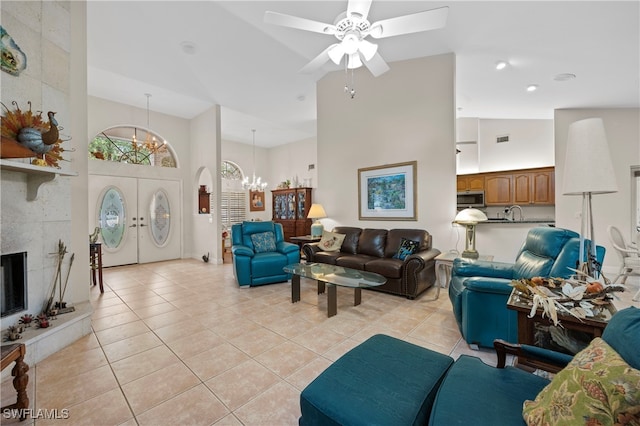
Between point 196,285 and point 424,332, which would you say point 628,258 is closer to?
point 424,332

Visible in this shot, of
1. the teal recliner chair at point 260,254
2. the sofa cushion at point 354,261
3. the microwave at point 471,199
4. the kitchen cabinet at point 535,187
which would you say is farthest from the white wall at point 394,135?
the kitchen cabinet at point 535,187

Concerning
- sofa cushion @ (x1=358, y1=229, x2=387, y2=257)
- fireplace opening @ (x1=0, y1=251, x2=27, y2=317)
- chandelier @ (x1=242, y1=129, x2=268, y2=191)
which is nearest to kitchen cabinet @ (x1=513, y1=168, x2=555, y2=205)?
sofa cushion @ (x1=358, y1=229, x2=387, y2=257)

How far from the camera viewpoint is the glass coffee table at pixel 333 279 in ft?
9.71

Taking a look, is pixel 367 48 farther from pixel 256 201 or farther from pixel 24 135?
pixel 256 201

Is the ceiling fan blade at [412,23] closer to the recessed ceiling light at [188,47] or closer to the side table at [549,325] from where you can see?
the side table at [549,325]

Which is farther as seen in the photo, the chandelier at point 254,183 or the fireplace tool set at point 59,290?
the chandelier at point 254,183

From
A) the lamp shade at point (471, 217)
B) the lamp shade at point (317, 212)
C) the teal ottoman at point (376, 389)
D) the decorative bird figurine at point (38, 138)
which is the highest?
the decorative bird figurine at point (38, 138)

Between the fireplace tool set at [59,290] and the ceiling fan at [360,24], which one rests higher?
the ceiling fan at [360,24]

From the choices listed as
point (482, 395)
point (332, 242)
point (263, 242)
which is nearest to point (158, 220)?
point (263, 242)

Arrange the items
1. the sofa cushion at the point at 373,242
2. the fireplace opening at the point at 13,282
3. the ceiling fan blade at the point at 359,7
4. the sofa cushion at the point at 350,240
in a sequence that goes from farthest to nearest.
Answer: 1. the sofa cushion at the point at 350,240
2. the sofa cushion at the point at 373,242
3. the ceiling fan blade at the point at 359,7
4. the fireplace opening at the point at 13,282

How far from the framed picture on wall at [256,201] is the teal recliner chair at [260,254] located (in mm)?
4465

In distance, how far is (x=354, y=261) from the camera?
394 cm

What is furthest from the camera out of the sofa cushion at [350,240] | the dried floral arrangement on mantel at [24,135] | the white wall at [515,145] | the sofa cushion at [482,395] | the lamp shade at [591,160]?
the white wall at [515,145]

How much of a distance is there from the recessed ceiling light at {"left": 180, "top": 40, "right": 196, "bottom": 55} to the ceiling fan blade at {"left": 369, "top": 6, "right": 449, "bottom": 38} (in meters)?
3.00
